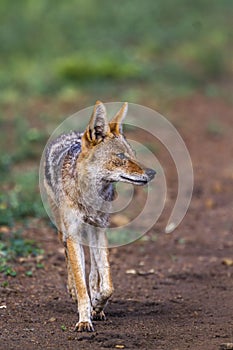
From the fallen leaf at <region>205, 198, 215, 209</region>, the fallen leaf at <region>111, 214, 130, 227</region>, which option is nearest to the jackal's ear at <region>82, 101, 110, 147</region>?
the fallen leaf at <region>111, 214, 130, 227</region>

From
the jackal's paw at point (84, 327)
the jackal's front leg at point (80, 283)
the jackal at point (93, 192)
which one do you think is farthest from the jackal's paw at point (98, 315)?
the jackal's paw at point (84, 327)

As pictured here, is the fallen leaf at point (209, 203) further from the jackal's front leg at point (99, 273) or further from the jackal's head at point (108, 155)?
the jackal's head at point (108, 155)

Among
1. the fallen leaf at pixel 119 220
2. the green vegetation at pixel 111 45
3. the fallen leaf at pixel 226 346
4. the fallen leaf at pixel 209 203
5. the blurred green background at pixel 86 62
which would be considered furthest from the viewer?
the green vegetation at pixel 111 45

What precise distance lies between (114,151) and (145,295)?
5.88 ft

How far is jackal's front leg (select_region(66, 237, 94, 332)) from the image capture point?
6.37m

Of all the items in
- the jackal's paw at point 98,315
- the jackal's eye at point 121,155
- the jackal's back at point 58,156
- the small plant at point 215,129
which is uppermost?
the small plant at point 215,129

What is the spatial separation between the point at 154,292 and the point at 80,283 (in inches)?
59.1

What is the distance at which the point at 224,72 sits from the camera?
18281 mm

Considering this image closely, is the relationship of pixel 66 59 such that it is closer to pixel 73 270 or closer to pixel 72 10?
pixel 72 10

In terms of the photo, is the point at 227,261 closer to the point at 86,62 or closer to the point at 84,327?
the point at 84,327

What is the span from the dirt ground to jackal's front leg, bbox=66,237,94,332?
0.11 meters

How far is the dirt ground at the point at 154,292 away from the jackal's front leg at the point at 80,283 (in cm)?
11

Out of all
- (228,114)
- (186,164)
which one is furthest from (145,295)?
(228,114)

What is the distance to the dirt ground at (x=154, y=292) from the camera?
6.16 m
